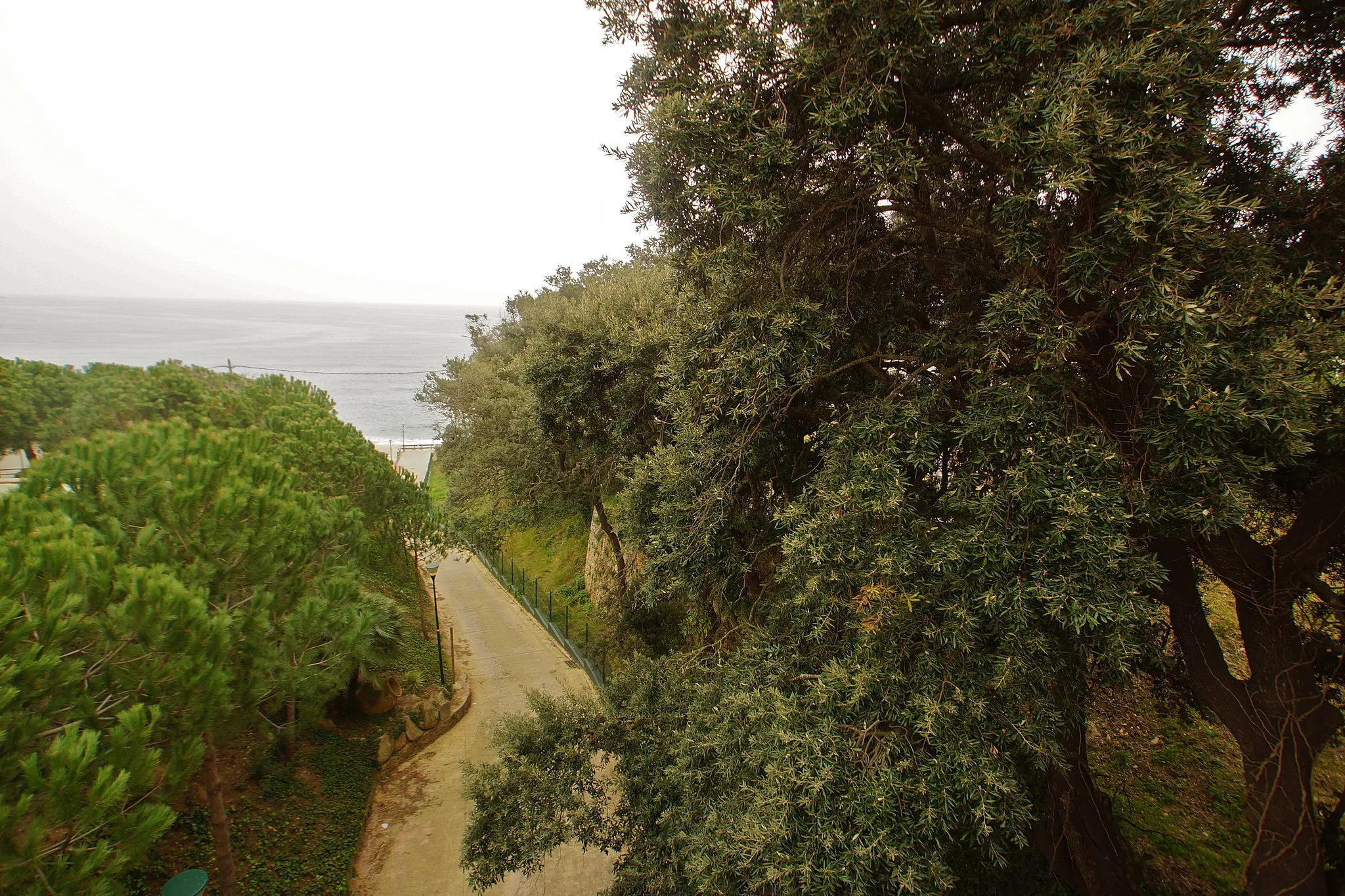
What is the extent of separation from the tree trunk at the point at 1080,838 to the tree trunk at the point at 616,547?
28.6ft

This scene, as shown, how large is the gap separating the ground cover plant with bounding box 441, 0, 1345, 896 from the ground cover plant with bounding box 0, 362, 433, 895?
9.56 feet

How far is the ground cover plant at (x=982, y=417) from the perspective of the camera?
3.82 m

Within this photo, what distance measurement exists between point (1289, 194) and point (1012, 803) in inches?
199

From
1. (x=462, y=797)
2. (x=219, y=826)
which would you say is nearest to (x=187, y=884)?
(x=219, y=826)

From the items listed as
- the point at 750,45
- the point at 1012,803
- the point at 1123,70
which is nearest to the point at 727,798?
the point at 1012,803

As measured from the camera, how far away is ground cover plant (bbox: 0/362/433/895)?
410 centimetres

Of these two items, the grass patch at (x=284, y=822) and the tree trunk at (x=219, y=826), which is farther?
the grass patch at (x=284, y=822)

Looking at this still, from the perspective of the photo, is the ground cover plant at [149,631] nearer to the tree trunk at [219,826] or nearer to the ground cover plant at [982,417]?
the tree trunk at [219,826]

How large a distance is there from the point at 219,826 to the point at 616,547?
894cm

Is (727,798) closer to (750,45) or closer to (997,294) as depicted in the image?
(997,294)

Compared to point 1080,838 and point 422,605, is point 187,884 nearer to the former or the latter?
point 1080,838

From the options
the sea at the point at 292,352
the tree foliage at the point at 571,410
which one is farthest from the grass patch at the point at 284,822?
the sea at the point at 292,352

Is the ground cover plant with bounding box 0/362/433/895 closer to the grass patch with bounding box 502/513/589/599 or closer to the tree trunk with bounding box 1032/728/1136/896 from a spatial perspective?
the tree trunk with bounding box 1032/728/1136/896

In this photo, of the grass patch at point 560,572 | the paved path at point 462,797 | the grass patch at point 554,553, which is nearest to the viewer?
the paved path at point 462,797
